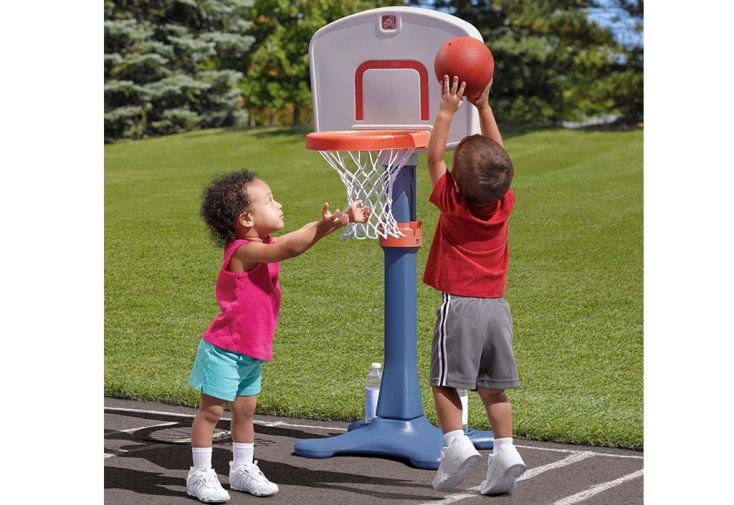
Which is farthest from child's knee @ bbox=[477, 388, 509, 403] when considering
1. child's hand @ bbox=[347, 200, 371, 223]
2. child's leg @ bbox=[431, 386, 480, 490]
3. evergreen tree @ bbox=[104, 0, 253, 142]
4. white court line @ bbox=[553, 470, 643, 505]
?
evergreen tree @ bbox=[104, 0, 253, 142]

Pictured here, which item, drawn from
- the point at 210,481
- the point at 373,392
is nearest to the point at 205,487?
the point at 210,481

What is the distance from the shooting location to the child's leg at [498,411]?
264 inches

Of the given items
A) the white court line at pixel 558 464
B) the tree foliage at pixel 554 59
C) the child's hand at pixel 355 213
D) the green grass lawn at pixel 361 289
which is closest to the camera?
the child's hand at pixel 355 213

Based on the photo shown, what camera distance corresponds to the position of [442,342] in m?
6.72

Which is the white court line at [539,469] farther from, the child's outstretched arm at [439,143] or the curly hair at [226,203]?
the curly hair at [226,203]

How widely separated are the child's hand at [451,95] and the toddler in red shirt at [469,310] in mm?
56

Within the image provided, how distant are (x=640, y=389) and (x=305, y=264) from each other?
596 centimetres

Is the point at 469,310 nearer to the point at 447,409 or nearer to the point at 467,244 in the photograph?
the point at 467,244

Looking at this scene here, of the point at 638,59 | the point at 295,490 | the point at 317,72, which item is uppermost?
the point at 638,59

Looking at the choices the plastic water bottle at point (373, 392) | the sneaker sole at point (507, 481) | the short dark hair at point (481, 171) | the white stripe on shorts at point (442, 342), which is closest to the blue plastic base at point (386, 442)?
the plastic water bottle at point (373, 392)

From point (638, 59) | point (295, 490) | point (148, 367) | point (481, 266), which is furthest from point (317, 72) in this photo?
point (638, 59)

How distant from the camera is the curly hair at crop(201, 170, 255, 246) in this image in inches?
272

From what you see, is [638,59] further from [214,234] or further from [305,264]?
[214,234]

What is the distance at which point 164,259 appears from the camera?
1603 centimetres
